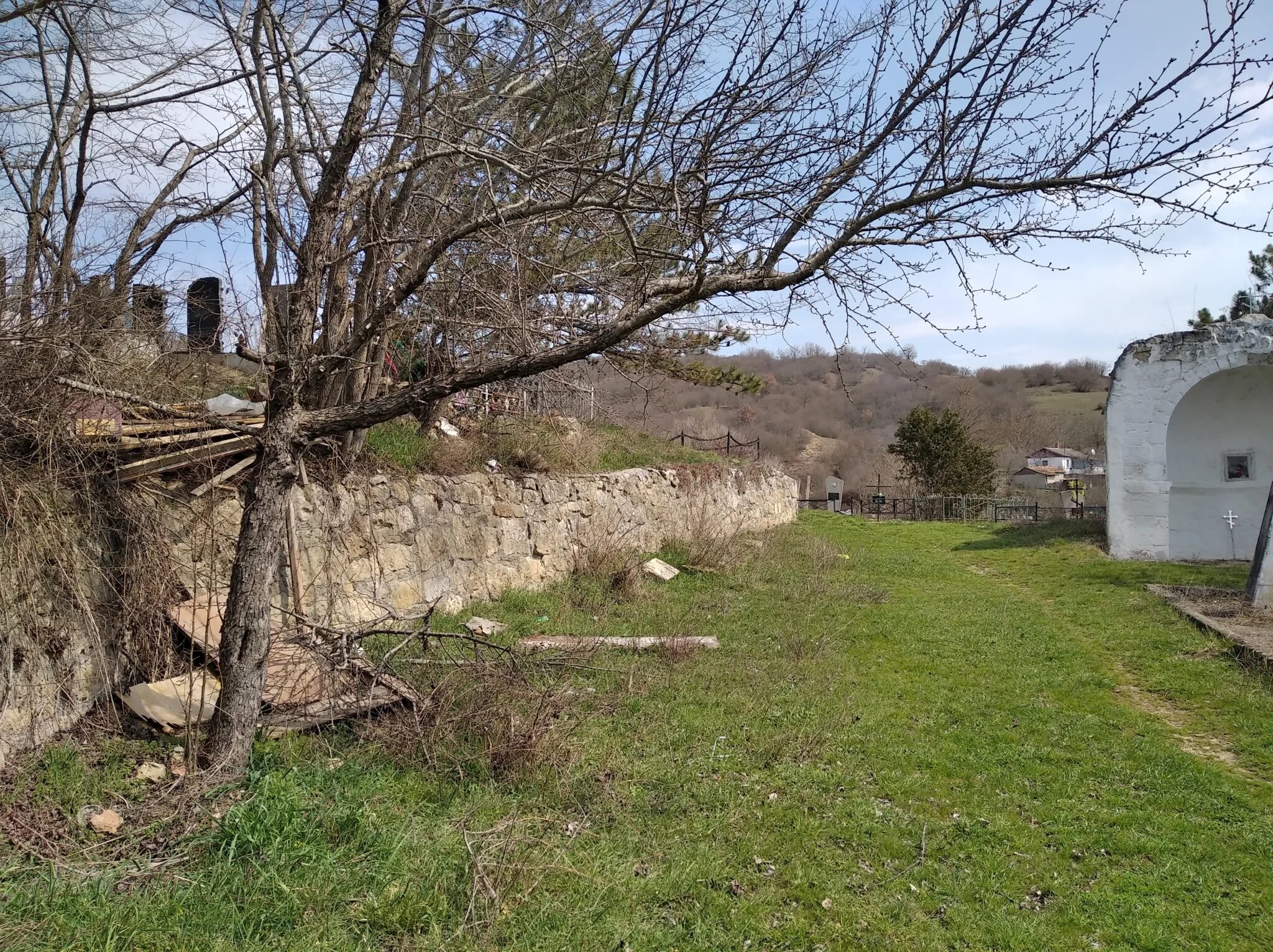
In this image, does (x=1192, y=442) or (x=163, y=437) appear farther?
(x=1192, y=442)

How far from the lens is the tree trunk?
4336mm

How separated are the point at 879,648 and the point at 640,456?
288 inches

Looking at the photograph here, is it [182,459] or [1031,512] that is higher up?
[182,459]

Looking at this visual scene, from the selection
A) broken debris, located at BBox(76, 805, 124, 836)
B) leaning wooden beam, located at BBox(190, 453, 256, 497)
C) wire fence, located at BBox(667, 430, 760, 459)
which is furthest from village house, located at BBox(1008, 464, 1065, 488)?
broken debris, located at BBox(76, 805, 124, 836)

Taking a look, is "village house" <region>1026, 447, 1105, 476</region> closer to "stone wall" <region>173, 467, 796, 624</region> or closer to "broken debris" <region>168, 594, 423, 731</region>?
"stone wall" <region>173, 467, 796, 624</region>

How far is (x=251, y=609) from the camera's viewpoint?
4.46 meters

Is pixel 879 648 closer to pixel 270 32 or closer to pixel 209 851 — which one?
pixel 209 851

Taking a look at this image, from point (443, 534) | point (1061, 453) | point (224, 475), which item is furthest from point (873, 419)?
point (224, 475)

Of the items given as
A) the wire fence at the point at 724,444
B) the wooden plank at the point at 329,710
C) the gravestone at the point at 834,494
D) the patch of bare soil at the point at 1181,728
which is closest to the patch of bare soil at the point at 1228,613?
the patch of bare soil at the point at 1181,728

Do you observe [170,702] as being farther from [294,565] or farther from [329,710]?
[294,565]

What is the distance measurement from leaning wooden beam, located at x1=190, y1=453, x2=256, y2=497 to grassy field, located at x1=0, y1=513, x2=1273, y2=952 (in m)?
2.05

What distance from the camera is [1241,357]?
14.6 metres

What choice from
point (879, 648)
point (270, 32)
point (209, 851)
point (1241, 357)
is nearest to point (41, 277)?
point (270, 32)

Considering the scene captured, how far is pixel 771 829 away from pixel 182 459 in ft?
15.2
